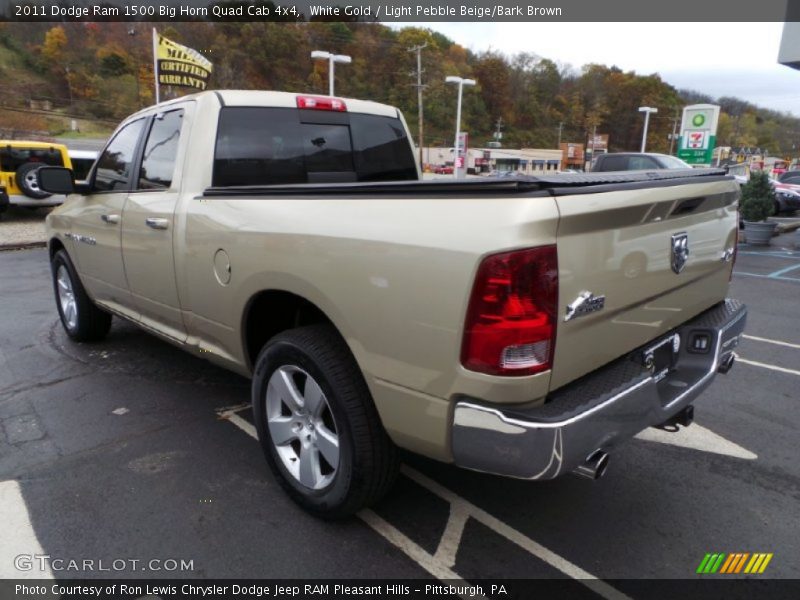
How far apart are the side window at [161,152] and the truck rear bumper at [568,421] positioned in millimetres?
2408

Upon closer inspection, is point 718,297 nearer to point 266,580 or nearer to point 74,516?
point 266,580

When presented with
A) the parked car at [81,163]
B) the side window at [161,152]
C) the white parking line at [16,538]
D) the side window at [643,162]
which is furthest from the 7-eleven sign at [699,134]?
the white parking line at [16,538]

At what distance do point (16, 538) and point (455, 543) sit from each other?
74.4 inches

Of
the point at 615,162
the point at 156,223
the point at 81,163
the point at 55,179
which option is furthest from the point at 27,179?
the point at 615,162

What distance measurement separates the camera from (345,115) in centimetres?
372

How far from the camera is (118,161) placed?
4.00 metres

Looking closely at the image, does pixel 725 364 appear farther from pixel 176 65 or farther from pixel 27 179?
pixel 176 65

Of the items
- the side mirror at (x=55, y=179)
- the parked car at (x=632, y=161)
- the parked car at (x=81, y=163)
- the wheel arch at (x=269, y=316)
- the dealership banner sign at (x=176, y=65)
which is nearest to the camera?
the wheel arch at (x=269, y=316)

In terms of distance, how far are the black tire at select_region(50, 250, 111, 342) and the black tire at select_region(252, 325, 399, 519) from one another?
2864 mm

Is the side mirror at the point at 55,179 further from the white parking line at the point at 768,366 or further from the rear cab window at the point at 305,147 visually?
the white parking line at the point at 768,366

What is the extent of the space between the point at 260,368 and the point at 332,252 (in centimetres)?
77

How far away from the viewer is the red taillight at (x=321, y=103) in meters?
3.54

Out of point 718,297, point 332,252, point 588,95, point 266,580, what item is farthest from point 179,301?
point 588,95

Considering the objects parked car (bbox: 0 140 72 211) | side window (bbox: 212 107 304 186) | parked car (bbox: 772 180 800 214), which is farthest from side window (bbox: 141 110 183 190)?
parked car (bbox: 772 180 800 214)
